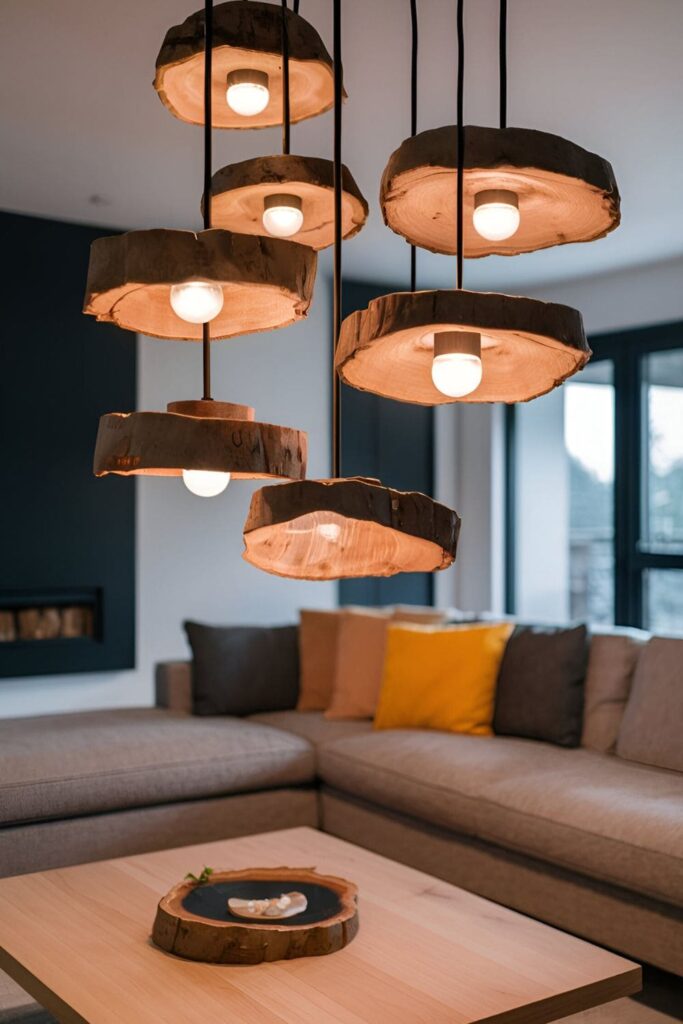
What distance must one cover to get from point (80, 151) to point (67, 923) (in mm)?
2935

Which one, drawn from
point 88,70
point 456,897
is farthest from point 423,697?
point 88,70

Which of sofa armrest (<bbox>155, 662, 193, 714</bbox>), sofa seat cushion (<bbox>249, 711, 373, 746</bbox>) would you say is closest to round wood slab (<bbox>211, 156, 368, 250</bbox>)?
sofa seat cushion (<bbox>249, 711, 373, 746</bbox>)

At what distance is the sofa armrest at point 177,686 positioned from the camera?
14.2 feet

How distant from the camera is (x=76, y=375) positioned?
5180 mm

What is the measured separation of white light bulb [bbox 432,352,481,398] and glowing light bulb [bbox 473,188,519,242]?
0.64 feet

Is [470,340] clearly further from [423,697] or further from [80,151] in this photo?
[80,151]

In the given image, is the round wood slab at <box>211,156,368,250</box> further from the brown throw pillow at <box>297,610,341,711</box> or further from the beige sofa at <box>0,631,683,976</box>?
the brown throw pillow at <box>297,610,341,711</box>

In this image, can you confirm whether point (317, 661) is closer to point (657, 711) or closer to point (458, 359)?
point (657, 711)

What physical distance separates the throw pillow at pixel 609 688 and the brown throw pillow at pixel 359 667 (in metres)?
0.88

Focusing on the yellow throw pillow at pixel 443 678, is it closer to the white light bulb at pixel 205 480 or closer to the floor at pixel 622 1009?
the floor at pixel 622 1009

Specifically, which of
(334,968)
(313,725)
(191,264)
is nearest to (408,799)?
(313,725)

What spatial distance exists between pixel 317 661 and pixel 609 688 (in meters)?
1.27

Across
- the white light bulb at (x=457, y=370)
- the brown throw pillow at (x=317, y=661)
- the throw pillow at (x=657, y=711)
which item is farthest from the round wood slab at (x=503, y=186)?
the brown throw pillow at (x=317, y=661)

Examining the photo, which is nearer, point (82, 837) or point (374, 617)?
point (82, 837)
